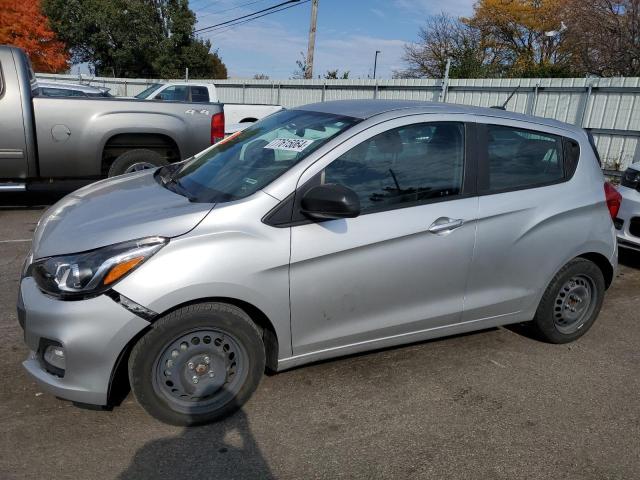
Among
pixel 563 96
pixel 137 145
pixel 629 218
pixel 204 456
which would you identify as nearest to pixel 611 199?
pixel 629 218

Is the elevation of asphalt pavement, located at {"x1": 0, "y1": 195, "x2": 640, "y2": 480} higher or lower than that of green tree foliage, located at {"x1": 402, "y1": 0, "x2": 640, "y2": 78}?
lower

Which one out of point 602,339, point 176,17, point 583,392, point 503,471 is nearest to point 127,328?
point 503,471

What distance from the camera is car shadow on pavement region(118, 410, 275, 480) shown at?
256 centimetres

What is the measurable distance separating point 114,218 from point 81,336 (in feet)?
2.18

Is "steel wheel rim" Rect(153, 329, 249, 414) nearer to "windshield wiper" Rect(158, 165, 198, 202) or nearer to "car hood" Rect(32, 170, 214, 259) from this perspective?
"car hood" Rect(32, 170, 214, 259)

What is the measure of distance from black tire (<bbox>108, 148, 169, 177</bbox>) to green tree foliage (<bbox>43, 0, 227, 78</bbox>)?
133ft

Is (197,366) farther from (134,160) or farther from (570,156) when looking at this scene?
(134,160)

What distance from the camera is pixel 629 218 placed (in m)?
5.95

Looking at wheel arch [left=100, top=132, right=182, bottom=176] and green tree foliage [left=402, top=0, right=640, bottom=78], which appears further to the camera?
green tree foliage [left=402, top=0, right=640, bottom=78]

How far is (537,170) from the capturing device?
148 inches

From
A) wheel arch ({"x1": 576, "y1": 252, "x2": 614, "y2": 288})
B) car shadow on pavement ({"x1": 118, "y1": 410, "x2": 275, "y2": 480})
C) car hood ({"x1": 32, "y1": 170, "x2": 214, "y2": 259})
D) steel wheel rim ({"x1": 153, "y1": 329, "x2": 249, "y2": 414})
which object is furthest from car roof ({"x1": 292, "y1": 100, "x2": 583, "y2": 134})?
car shadow on pavement ({"x1": 118, "y1": 410, "x2": 275, "y2": 480})

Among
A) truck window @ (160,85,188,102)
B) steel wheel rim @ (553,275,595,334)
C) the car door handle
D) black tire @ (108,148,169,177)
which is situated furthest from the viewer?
truck window @ (160,85,188,102)

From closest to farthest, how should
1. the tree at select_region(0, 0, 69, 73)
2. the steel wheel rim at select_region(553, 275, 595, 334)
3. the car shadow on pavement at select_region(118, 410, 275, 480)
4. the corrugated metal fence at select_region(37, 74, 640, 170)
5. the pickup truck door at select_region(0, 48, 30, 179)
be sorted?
the car shadow on pavement at select_region(118, 410, 275, 480), the steel wheel rim at select_region(553, 275, 595, 334), the pickup truck door at select_region(0, 48, 30, 179), the corrugated metal fence at select_region(37, 74, 640, 170), the tree at select_region(0, 0, 69, 73)

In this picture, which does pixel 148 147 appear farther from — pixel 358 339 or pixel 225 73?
pixel 225 73
